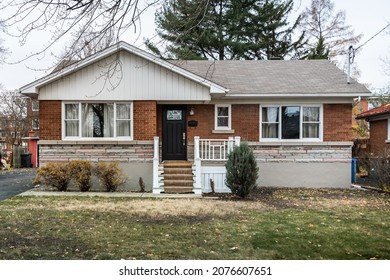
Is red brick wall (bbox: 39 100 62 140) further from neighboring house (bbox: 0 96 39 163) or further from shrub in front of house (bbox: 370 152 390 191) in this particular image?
shrub in front of house (bbox: 370 152 390 191)

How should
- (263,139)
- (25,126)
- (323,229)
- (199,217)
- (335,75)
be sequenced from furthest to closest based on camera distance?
(25,126)
(335,75)
(263,139)
(199,217)
(323,229)

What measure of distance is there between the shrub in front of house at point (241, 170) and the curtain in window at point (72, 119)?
5.70 metres

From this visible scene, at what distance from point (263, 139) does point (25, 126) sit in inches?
742

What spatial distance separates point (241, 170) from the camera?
10.2m

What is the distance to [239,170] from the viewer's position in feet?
33.6

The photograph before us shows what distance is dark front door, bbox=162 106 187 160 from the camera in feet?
43.0

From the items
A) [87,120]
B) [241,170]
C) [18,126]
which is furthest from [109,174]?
[18,126]

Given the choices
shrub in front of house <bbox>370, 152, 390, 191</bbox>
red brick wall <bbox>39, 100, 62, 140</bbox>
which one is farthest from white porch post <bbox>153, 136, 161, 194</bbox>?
shrub in front of house <bbox>370, 152, 390, 191</bbox>

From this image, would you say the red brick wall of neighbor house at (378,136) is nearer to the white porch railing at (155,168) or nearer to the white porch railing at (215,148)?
the white porch railing at (215,148)

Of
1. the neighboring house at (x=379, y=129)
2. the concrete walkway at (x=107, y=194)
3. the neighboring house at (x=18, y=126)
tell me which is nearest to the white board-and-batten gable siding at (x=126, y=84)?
the concrete walkway at (x=107, y=194)

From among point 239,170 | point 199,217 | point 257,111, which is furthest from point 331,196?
point 199,217

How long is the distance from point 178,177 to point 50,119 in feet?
16.4

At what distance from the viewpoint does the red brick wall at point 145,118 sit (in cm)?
1194
